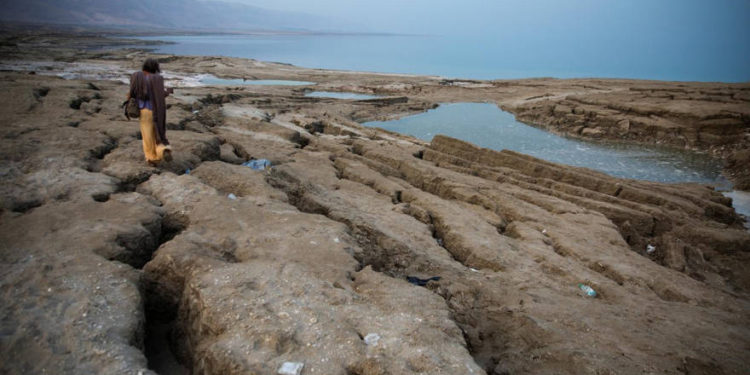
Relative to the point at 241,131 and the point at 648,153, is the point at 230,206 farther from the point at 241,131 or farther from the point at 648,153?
the point at 648,153

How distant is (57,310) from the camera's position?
307cm

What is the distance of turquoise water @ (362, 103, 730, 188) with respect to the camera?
17516 millimetres

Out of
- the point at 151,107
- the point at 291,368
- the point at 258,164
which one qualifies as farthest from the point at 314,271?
the point at 258,164

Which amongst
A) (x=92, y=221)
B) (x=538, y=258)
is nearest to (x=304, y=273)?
(x=92, y=221)

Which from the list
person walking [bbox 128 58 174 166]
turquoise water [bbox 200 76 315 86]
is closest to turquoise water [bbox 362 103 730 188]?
turquoise water [bbox 200 76 315 86]

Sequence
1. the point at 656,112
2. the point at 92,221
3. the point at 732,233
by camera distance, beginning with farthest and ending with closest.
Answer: the point at 656,112
the point at 732,233
the point at 92,221

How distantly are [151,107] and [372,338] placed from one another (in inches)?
218

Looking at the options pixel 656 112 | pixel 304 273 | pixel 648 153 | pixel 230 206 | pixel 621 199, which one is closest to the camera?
pixel 304 273

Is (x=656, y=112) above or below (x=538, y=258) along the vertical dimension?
above

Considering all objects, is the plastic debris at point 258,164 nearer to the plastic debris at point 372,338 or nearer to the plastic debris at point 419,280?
the plastic debris at point 419,280

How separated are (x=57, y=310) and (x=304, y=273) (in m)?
2.07

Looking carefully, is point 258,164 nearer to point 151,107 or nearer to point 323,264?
point 151,107

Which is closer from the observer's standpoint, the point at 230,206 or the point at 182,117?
the point at 230,206

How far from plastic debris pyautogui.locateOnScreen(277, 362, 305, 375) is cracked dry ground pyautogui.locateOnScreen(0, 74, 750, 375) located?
0.07 meters
